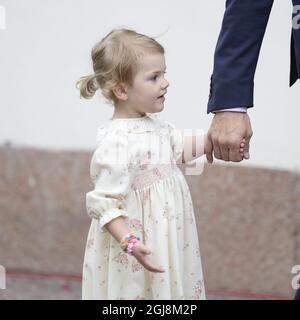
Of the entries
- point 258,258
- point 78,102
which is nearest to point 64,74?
point 78,102

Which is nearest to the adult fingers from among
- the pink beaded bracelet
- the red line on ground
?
the pink beaded bracelet

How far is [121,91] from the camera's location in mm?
2662

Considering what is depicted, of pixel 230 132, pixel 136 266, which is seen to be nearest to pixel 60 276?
pixel 136 266

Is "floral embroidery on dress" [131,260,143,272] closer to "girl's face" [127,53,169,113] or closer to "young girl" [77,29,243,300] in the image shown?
"young girl" [77,29,243,300]

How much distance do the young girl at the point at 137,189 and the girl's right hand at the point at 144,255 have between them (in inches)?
3.5

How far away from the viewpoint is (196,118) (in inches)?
167

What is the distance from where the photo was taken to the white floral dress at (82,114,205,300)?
8.34 feet

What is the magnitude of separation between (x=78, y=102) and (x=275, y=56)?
42.9 inches

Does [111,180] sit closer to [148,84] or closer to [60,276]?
[148,84]

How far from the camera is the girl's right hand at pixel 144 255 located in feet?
8.00

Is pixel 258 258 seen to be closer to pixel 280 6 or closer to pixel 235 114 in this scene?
pixel 280 6

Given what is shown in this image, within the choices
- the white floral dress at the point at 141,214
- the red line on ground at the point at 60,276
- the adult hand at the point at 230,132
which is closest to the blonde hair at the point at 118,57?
the white floral dress at the point at 141,214

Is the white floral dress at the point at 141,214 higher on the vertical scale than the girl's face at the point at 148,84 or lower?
lower

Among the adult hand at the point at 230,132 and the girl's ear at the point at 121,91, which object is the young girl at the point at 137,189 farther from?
the adult hand at the point at 230,132
